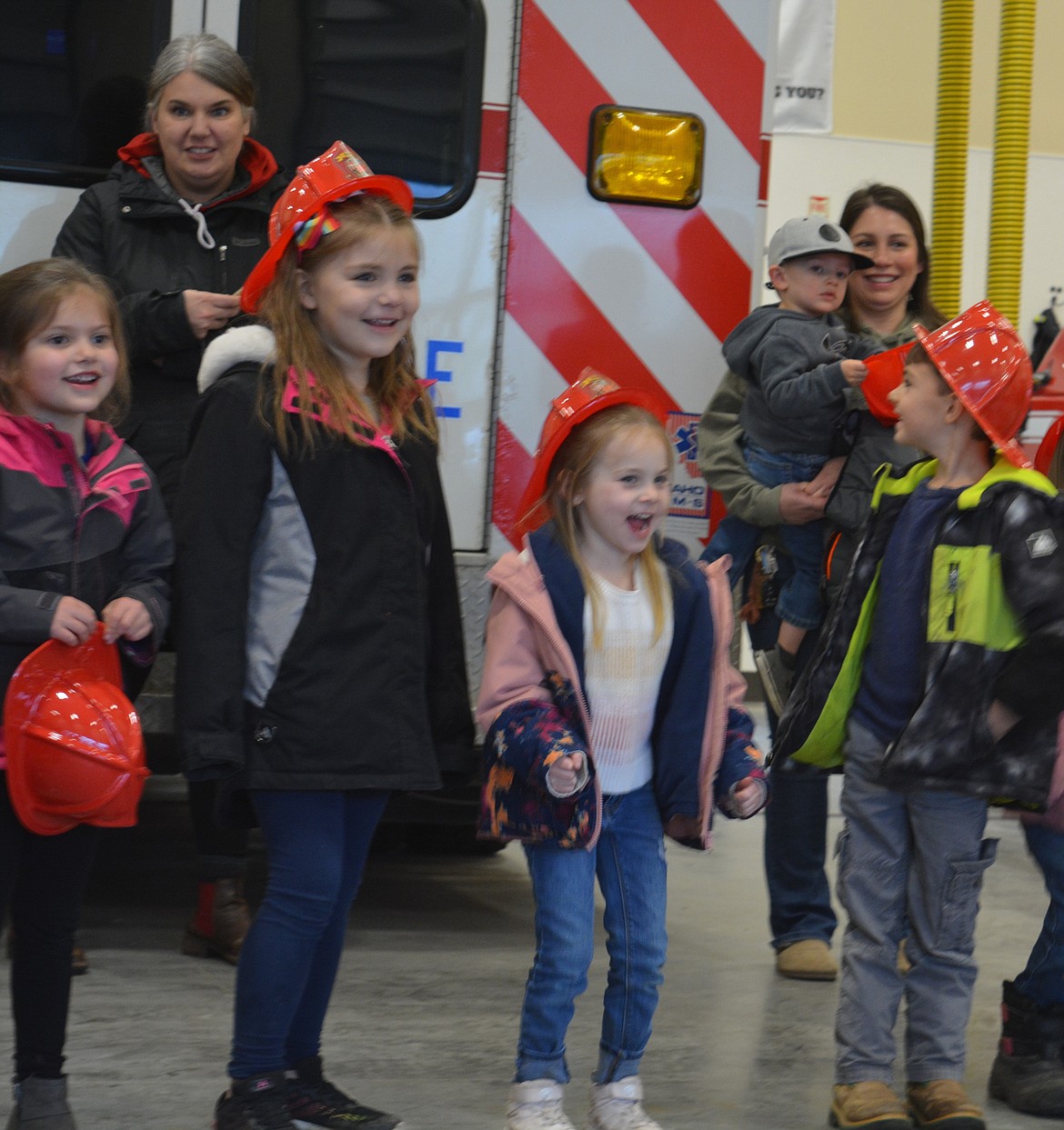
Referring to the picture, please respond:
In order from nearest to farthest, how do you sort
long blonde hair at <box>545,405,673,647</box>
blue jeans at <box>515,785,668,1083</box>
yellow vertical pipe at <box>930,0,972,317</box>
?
1. blue jeans at <box>515,785,668,1083</box>
2. long blonde hair at <box>545,405,673,647</box>
3. yellow vertical pipe at <box>930,0,972,317</box>

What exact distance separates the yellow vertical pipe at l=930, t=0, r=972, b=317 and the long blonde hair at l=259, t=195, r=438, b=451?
10.3 ft

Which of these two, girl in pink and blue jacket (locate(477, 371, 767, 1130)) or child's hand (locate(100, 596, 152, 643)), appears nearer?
child's hand (locate(100, 596, 152, 643))

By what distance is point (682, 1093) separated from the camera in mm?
3131

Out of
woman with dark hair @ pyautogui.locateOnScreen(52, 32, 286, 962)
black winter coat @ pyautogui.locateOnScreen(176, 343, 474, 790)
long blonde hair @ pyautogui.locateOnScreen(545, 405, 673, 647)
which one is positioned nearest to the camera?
black winter coat @ pyautogui.locateOnScreen(176, 343, 474, 790)

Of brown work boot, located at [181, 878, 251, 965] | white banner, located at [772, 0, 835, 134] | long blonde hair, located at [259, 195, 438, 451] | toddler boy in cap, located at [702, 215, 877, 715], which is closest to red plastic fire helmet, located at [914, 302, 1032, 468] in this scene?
toddler boy in cap, located at [702, 215, 877, 715]

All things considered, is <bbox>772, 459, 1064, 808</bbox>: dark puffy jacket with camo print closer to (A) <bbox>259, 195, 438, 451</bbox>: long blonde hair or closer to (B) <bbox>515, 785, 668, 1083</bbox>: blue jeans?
(B) <bbox>515, 785, 668, 1083</bbox>: blue jeans

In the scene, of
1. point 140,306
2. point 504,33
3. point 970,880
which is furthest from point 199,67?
point 970,880

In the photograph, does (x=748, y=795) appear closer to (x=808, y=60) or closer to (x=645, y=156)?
(x=645, y=156)

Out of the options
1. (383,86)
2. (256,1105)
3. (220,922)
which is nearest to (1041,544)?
(256,1105)

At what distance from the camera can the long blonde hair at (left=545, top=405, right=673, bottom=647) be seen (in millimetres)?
2830

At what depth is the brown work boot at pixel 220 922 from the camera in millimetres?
3797

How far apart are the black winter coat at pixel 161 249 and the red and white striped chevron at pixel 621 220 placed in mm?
596

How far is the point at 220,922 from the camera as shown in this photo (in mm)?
3811

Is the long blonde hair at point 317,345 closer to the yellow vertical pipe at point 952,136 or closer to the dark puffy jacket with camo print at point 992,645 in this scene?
the dark puffy jacket with camo print at point 992,645
